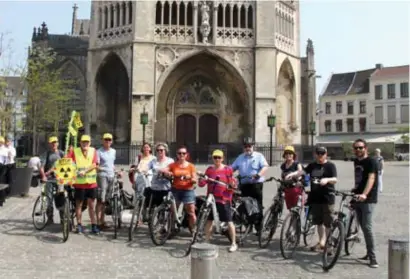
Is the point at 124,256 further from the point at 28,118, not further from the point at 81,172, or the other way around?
the point at 28,118

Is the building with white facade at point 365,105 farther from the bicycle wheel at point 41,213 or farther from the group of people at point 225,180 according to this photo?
the bicycle wheel at point 41,213

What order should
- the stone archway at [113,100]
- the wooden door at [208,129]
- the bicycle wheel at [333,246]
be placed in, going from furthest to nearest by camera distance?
1. the wooden door at [208,129]
2. the stone archway at [113,100]
3. the bicycle wheel at [333,246]

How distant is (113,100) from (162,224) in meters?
25.4

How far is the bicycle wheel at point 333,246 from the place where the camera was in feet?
21.7

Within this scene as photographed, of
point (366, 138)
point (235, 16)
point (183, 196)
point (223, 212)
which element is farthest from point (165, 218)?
point (366, 138)

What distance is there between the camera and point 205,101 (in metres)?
32.5

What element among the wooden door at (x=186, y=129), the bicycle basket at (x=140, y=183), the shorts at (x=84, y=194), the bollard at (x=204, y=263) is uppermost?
the wooden door at (x=186, y=129)

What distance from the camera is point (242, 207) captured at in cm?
849

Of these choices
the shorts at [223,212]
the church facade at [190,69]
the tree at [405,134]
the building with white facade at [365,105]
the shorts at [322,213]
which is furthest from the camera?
the building with white facade at [365,105]

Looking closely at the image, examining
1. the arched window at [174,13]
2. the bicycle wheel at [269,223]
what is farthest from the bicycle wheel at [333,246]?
the arched window at [174,13]

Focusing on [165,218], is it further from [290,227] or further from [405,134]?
[405,134]

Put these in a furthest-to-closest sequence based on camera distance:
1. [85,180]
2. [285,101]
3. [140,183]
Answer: [285,101]
[140,183]
[85,180]

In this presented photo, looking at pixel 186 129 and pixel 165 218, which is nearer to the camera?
pixel 165 218

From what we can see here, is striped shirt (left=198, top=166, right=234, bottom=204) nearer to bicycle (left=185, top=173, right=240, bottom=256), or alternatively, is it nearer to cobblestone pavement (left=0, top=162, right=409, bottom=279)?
bicycle (left=185, top=173, right=240, bottom=256)
